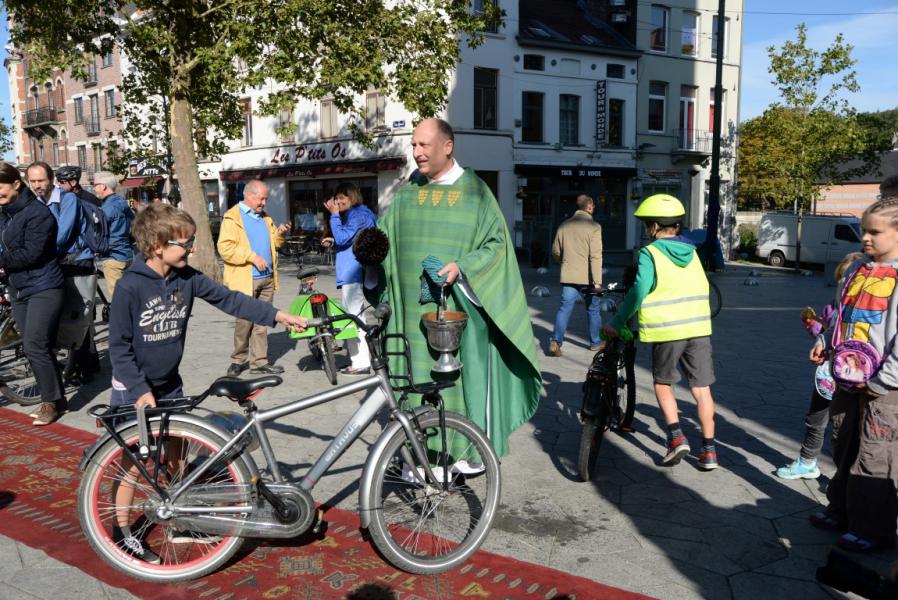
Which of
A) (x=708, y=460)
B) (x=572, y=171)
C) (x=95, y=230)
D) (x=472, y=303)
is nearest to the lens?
(x=472, y=303)

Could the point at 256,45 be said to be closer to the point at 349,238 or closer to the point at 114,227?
the point at 114,227

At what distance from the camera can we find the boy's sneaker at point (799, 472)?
4574mm

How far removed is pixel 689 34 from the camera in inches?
1217

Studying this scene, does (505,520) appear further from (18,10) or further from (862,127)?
(862,127)

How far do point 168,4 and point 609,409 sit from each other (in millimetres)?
13736

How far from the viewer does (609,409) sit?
4652 millimetres


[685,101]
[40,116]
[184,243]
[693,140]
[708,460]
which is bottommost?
[708,460]

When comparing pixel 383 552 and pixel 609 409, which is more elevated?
pixel 609 409

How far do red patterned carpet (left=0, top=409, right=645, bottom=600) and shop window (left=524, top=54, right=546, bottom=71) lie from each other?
25.0m

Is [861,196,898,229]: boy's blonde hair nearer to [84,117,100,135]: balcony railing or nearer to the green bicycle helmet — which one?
the green bicycle helmet

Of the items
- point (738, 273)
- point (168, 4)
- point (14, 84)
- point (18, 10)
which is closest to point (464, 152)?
point (738, 273)

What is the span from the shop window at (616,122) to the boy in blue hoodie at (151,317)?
27.2m

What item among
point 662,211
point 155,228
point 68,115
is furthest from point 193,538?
point 68,115

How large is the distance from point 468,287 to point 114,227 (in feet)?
21.9
